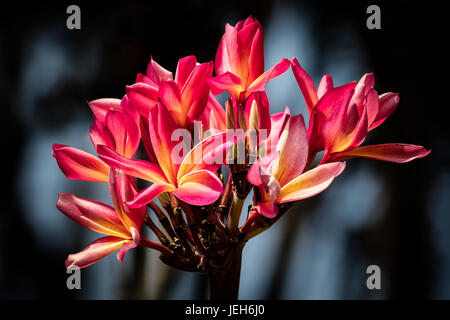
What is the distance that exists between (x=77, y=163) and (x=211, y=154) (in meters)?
0.15

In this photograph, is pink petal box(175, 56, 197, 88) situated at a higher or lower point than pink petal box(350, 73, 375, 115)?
higher

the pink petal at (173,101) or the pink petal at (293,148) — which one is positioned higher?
the pink petal at (173,101)

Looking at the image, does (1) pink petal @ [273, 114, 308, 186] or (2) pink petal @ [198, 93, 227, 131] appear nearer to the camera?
(1) pink petal @ [273, 114, 308, 186]

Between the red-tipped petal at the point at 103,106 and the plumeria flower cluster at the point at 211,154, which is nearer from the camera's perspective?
the plumeria flower cluster at the point at 211,154

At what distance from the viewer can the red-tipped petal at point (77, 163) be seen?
1.28 ft

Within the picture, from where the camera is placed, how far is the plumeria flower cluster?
0.34 metres

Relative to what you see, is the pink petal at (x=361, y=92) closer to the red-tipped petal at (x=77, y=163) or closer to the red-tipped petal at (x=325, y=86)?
the red-tipped petal at (x=325, y=86)

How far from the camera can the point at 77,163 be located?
0.39 meters

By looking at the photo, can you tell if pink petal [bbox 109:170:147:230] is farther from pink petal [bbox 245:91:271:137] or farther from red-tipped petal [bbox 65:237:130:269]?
pink petal [bbox 245:91:271:137]

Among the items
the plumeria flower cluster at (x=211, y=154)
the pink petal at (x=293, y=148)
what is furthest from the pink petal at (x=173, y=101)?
the pink petal at (x=293, y=148)

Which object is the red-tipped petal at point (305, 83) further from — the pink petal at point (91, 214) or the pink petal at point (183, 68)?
the pink petal at point (91, 214)

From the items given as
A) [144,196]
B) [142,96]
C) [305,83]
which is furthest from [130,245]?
[305,83]

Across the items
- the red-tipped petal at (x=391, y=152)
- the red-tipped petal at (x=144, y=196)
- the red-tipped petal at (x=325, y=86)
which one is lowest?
the red-tipped petal at (x=144, y=196)

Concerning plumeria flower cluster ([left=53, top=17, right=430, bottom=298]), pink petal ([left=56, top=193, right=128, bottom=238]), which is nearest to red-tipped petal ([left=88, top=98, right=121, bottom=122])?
plumeria flower cluster ([left=53, top=17, right=430, bottom=298])
